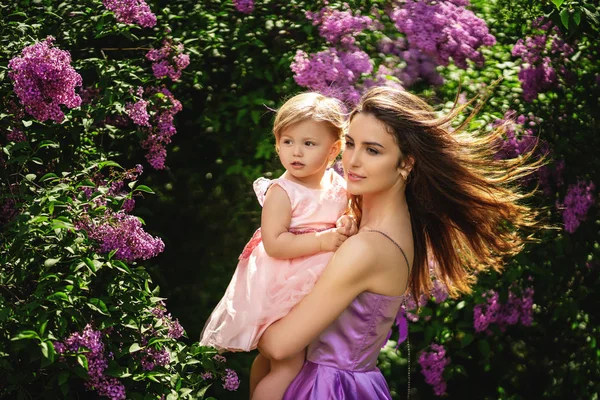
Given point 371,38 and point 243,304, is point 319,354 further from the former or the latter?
point 371,38

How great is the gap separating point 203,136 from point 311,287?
1.64 m

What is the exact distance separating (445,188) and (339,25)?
4.92 feet

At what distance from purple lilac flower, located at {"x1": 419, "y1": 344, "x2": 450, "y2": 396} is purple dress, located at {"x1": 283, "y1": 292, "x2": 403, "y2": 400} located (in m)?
Answer: 1.37

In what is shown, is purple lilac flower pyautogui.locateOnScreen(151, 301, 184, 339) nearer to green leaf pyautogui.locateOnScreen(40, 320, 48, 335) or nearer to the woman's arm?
the woman's arm

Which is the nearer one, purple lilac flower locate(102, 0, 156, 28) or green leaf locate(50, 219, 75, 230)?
green leaf locate(50, 219, 75, 230)

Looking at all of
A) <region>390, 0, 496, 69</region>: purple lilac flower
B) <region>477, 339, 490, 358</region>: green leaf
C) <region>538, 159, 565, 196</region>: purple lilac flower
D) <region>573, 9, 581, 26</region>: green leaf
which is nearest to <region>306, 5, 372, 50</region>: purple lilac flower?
<region>390, 0, 496, 69</region>: purple lilac flower

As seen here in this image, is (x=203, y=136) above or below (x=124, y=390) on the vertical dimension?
below

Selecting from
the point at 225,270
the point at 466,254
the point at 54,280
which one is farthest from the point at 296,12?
the point at 54,280

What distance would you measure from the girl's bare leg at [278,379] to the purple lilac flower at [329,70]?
4.60 ft

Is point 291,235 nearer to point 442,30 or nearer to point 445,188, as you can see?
point 445,188

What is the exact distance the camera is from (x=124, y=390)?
2.29 metres

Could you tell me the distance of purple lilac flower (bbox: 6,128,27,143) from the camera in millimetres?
2795

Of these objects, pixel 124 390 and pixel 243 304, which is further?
pixel 243 304

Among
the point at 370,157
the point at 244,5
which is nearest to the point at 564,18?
the point at 244,5
